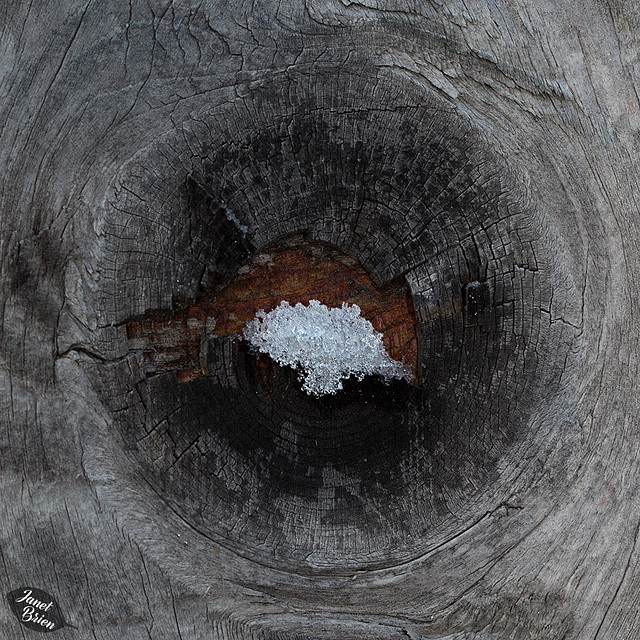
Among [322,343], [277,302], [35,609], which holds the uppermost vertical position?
[277,302]

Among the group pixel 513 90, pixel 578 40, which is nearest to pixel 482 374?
pixel 513 90

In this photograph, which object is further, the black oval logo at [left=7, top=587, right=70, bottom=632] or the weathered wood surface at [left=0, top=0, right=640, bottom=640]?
the black oval logo at [left=7, top=587, right=70, bottom=632]

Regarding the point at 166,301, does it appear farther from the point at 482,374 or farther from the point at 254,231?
the point at 482,374

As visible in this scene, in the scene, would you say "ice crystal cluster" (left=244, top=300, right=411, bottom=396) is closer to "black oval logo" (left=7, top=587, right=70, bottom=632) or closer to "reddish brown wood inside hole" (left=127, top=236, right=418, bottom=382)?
"reddish brown wood inside hole" (left=127, top=236, right=418, bottom=382)

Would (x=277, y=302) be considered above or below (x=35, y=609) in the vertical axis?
above

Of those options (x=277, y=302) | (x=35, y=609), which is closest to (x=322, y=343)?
(x=277, y=302)

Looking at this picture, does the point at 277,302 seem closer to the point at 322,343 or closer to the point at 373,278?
the point at 322,343

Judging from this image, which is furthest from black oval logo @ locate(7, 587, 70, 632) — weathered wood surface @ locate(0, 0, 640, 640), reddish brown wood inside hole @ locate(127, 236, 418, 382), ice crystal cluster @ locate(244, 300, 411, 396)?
ice crystal cluster @ locate(244, 300, 411, 396)
